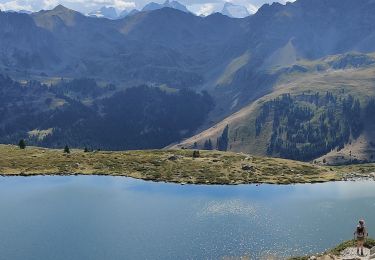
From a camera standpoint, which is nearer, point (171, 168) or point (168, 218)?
point (168, 218)

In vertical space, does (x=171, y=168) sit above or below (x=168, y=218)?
above

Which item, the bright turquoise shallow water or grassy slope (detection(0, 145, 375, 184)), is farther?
grassy slope (detection(0, 145, 375, 184))

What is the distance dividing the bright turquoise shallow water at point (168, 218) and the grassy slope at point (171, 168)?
9.13 m

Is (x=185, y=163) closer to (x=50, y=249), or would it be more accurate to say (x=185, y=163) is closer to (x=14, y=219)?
(x=14, y=219)

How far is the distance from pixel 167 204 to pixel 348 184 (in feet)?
238

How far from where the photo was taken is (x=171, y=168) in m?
180

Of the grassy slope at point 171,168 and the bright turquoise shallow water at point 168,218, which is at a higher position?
the grassy slope at point 171,168

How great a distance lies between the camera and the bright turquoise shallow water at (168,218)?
295 ft

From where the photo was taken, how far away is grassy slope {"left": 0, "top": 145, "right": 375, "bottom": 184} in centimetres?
16925

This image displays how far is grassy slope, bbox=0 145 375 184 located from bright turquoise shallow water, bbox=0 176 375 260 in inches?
360

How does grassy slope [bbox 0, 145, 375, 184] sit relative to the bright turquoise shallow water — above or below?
above

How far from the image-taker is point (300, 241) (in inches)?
3666

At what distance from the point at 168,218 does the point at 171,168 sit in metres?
66.8

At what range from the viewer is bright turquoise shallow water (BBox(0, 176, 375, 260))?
8994cm
